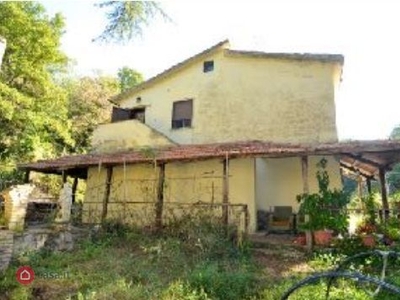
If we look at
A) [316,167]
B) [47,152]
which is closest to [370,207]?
[316,167]

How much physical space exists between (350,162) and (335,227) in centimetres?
492

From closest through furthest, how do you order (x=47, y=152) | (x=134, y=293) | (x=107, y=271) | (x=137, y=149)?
(x=134, y=293) < (x=107, y=271) < (x=137, y=149) < (x=47, y=152)

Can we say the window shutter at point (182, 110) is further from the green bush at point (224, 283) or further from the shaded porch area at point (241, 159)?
the green bush at point (224, 283)

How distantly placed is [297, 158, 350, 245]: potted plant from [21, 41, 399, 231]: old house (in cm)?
122

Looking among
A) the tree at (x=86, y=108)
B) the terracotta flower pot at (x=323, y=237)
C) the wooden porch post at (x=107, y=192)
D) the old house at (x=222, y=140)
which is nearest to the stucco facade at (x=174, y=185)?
the old house at (x=222, y=140)

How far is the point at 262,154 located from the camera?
543 inches

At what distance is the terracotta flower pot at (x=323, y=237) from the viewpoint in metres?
12.8

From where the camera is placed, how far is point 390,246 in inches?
471

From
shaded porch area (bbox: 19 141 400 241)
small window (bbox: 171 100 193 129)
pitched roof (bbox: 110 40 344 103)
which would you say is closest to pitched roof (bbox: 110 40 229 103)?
pitched roof (bbox: 110 40 344 103)

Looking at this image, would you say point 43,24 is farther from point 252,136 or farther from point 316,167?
point 316,167

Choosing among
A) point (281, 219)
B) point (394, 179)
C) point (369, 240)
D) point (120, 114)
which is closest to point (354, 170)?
point (281, 219)

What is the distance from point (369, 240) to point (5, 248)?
10.1m

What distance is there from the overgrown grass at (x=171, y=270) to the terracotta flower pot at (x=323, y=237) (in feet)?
1.38

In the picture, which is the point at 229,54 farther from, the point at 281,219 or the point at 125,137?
the point at 281,219
